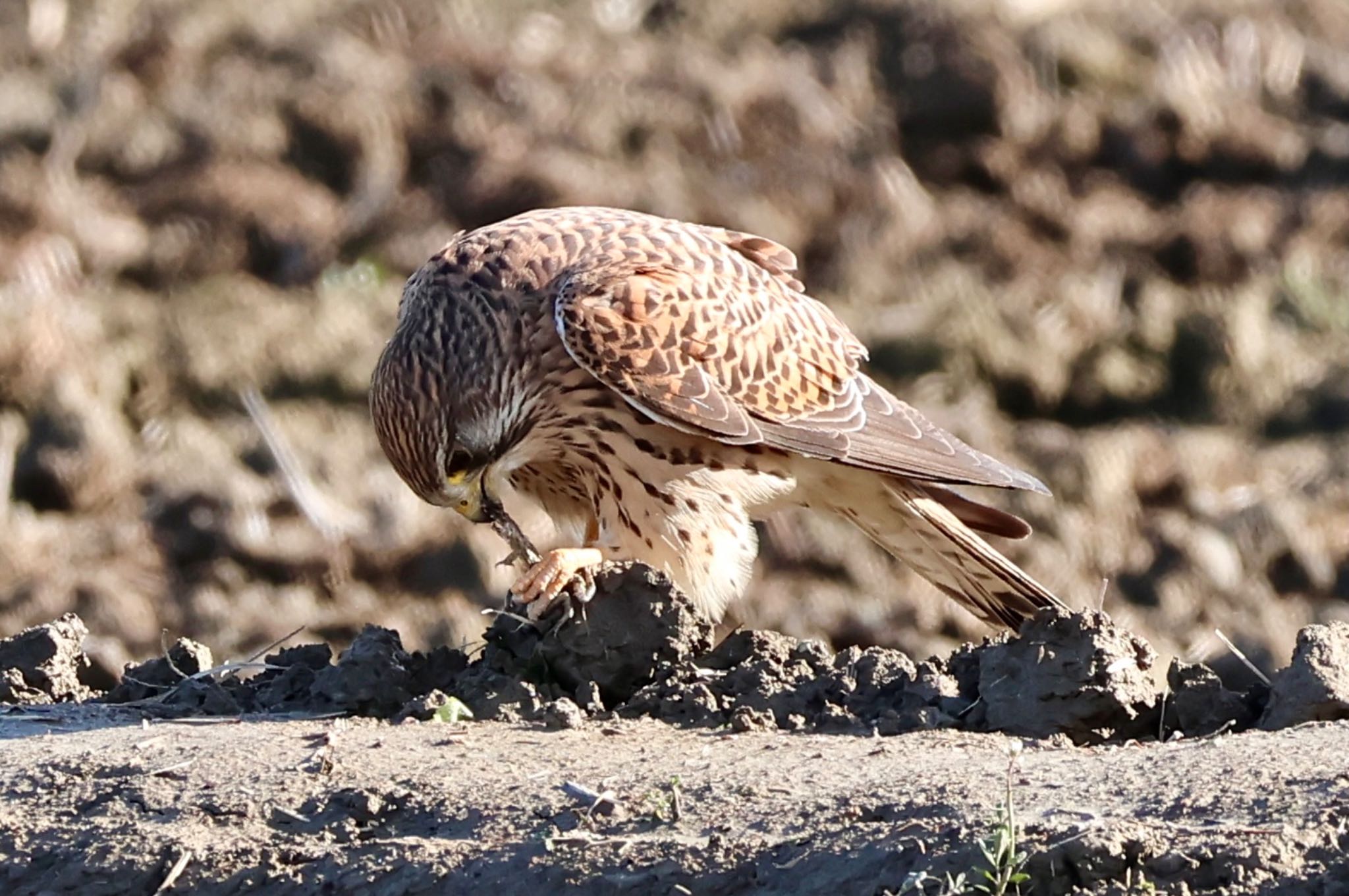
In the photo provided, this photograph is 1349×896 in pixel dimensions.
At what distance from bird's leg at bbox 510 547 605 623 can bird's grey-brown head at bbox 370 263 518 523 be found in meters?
0.51

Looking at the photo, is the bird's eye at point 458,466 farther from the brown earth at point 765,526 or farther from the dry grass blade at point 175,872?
the dry grass blade at point 175,872

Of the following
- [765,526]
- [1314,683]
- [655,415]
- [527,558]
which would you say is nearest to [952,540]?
[655,415]

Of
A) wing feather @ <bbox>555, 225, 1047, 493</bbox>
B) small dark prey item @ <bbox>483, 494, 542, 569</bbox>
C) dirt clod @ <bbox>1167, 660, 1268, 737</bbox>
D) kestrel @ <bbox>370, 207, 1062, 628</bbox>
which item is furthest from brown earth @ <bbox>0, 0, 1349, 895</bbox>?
wing feather @ <bbox>555, 225, 1047, 493</bbox>

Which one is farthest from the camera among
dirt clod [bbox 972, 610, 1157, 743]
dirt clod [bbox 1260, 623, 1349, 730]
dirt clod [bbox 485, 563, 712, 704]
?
dirt clod [bbox 485, 563, 712, 704]

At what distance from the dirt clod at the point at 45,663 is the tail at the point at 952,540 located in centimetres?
233

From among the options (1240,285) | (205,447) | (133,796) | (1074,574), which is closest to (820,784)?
(133,796)

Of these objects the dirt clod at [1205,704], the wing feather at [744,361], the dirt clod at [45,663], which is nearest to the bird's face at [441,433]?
the wing feather at [744,361]

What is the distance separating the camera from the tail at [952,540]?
6.51 metres

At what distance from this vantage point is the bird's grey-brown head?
5.91 m

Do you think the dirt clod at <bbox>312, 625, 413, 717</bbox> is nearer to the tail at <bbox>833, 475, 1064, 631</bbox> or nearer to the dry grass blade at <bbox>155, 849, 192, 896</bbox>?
the dry grass blade at <bbox>155, 849, 192, 896</bbox>

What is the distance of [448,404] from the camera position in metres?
5.92

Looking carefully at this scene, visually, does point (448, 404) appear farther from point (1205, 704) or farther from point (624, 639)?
A: point (1205, 704)

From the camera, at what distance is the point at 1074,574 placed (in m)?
8.95

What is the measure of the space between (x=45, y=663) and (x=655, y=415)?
1.77m
